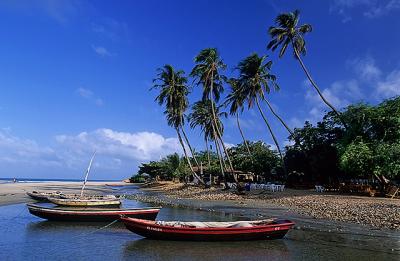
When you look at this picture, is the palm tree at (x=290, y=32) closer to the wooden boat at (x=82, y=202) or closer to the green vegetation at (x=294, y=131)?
the green vegetation at (x=294, y=131)

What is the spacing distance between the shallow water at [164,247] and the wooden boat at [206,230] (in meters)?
0.25

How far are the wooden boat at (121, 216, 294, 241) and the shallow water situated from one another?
249mm

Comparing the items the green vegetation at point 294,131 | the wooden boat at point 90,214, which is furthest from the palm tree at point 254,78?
the wooden boat at point 90,214

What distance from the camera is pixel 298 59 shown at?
41.2 m

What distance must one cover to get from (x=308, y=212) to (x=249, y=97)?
2476cm

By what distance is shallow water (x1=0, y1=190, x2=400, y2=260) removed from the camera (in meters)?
14.6

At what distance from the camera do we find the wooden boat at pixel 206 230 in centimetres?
1669

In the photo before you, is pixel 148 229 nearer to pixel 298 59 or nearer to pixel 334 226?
pixel 334 226

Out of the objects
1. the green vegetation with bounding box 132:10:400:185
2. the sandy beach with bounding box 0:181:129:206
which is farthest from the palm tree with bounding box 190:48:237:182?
the sandy beach with bounding box 0:181:129:206

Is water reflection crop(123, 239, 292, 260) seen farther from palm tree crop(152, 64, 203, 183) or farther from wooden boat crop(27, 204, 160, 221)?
palm tree crop(152, 64, 203, 183)

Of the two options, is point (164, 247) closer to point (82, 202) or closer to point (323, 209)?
point (323, 209)

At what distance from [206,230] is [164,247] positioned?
6.06 feet

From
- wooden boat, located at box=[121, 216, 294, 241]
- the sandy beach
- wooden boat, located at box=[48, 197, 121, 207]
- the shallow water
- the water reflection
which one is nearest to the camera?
the shallow water

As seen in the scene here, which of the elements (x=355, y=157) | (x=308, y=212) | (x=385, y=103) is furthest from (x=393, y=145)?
(x=308, y=212)
